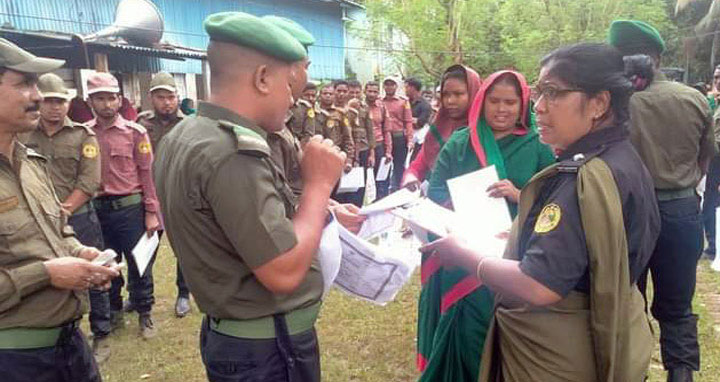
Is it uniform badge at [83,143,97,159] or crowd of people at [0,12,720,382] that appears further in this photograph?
uniform badge at [83,143,97,159]

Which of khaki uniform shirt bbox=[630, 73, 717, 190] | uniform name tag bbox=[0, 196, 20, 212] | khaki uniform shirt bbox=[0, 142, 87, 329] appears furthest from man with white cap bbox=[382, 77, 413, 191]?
uniform name tag bbox=[0, 196, 20, 212]

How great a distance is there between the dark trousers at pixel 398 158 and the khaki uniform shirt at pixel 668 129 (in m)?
6.31

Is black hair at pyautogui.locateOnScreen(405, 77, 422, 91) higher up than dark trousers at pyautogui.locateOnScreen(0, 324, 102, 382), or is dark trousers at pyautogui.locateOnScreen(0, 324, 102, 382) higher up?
black hair at pyautogui.locateOnScreen(405, 77, 422, 91)

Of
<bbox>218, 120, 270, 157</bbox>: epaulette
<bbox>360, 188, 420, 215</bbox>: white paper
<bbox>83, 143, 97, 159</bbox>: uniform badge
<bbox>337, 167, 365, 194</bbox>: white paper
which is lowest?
<bbox>337, 167, 365, 194</bbox>: white paper

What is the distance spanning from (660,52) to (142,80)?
1121cm

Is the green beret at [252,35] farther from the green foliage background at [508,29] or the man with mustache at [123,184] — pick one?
the green foliage background at [508,29]

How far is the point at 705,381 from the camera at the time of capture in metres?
3.38

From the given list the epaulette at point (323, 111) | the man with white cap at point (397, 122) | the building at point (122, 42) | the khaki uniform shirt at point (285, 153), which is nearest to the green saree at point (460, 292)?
the khaki uniform shirt at point (285, 153)

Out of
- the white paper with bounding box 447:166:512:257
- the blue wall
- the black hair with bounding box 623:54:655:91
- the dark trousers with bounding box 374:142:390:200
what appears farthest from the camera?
the blue wall

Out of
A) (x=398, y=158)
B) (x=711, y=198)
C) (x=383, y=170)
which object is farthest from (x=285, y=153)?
(x=398, y=158)

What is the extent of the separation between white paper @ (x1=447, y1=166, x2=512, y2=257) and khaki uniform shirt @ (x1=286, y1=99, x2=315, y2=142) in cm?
449

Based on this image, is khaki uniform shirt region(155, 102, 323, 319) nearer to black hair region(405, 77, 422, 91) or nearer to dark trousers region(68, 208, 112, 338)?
dark trousers region(68, 208, 112, 338)

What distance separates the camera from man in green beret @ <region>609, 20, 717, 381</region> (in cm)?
314

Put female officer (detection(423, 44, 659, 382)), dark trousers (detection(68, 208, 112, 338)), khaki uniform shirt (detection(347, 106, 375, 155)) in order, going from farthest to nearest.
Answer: khaki uniform shirt (detection(347, 106, 375, 155)) → dark trousers (detection(68, 208, 112, 338)) → female officer (detection(423, 44, 659, 382))
